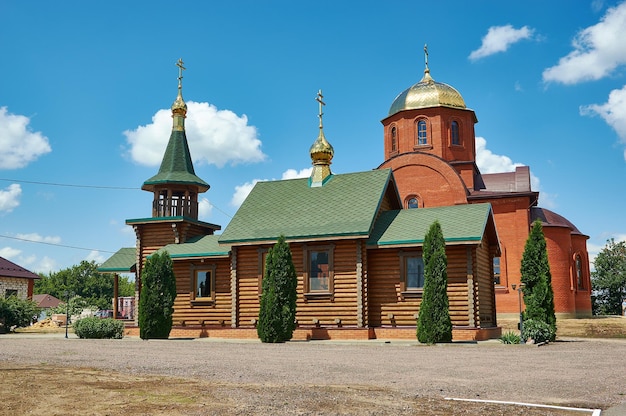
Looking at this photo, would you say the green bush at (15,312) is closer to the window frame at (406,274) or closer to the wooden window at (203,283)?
the wooden window at (203,283)

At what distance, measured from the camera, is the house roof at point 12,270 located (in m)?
42.2

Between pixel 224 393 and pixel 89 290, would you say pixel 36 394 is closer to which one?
pixel 224 393

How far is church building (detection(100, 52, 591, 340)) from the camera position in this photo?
21.6 metres

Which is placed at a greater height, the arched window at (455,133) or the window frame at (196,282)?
the arched window at (455,133)

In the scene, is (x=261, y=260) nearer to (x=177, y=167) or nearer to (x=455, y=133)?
(x=177, y=167)

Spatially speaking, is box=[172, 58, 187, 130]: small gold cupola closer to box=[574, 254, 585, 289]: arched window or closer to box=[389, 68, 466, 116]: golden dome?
box=[389, 68, 466, 116]: golden dome

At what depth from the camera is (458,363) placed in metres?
12.1

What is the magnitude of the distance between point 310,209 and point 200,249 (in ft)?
16.4

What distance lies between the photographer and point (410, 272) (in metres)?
21.9

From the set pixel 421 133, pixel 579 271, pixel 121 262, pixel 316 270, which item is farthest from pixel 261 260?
pixel 579 271

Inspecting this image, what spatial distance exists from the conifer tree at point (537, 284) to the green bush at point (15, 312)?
26902mm

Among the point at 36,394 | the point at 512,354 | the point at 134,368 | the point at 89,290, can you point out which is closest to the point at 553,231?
the point at 512,354

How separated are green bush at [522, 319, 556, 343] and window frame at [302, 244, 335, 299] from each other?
275 inches

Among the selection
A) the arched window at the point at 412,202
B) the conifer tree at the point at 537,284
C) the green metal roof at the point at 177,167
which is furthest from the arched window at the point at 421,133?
the conifer tree at the point at 537,284
